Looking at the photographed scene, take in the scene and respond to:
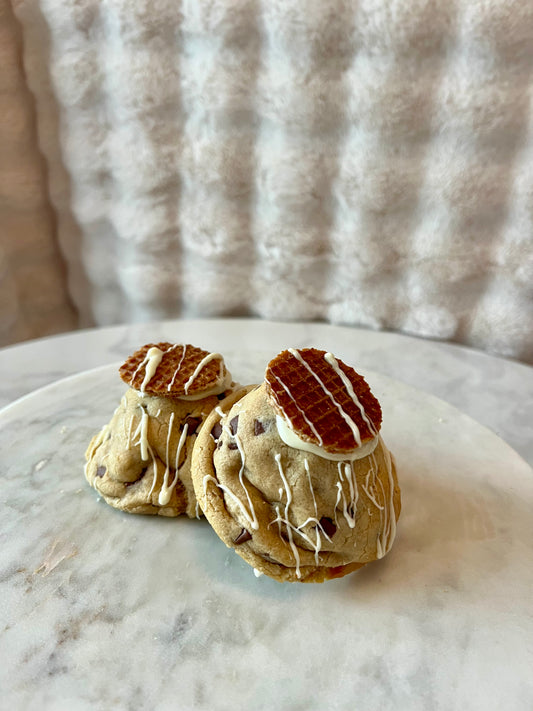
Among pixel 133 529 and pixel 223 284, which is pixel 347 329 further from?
pixel 133 529

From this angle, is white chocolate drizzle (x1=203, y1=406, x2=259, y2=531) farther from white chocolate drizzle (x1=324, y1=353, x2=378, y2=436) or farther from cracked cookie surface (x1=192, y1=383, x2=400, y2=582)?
white chocolate drizzle (x1=324, y1=353, x2=378, y2=436)

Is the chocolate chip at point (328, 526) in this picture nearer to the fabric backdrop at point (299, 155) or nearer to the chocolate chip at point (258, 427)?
the chocolate chip at point (258, 427)

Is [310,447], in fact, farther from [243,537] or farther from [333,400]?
[243,537]

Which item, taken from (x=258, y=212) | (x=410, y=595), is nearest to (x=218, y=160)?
(x=258, y=212)

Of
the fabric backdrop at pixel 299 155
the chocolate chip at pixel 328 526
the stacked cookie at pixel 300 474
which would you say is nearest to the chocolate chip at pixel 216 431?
the stacked cookie at pixel 300 474

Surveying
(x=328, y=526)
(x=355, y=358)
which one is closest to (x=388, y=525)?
(x=328, y=526)

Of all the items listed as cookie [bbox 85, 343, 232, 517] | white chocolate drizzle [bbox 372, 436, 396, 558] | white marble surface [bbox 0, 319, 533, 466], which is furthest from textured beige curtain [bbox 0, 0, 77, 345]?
white chocolate drizzle [bbox 372, 436, 396, 558]
